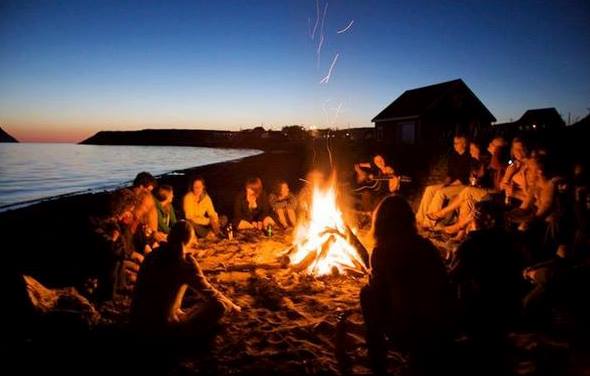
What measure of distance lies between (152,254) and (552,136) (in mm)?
15420

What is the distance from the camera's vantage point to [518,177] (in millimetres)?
7285

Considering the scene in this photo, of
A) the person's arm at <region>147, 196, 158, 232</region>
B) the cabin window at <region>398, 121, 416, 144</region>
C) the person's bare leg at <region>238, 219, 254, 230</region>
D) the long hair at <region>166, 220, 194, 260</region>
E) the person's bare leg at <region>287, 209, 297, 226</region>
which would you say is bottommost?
the person's bare leg at <region>238, 219, 254, 230</region>

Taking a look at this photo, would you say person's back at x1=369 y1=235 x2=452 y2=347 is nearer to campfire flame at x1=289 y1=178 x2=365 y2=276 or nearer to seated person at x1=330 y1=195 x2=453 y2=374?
seated person at x1=330 y1=195 x2=453 y2=374

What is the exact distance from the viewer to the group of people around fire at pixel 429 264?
2.90 m

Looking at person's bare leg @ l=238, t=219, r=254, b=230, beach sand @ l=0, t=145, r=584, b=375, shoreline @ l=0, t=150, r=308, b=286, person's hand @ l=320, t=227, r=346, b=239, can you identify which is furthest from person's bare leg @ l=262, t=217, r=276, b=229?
shoreline @ l=0, t=150, r=308, b=286

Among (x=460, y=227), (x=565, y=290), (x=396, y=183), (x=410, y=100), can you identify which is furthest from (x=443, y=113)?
(x=565, y=290)

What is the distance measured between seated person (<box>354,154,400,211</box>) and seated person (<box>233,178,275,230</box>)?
8.94ft

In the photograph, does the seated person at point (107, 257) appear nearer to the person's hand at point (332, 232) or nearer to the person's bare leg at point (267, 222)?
the person's hand at point (332, 232)

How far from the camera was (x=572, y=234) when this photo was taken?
5.46 meters

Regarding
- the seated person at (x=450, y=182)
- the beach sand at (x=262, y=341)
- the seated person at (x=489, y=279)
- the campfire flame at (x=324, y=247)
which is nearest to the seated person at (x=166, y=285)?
the beach sand at (x=262, y=341)

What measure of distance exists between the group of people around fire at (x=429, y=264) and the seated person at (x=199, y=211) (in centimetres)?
89

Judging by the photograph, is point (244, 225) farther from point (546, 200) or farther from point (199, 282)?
point (546, 200)

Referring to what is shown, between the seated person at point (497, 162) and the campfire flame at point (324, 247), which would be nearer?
the campfire flame at point (324, 247)

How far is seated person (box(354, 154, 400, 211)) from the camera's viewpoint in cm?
1018
